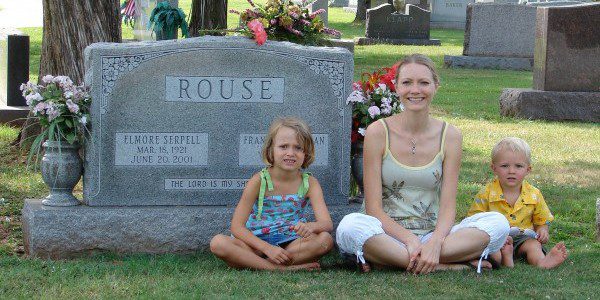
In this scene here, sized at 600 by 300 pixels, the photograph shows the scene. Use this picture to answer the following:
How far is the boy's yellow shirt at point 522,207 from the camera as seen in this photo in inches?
240

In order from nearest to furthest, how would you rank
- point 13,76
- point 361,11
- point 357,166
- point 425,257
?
point 425,257 < point 357,166 < point 13,76 < point 361,11

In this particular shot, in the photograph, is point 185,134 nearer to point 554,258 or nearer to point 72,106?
point 72,106

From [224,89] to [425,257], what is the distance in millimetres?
1766

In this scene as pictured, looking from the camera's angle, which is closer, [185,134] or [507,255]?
[507,255]

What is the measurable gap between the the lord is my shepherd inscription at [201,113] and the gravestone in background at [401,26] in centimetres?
1789

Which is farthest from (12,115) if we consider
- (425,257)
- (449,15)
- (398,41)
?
(449,15)

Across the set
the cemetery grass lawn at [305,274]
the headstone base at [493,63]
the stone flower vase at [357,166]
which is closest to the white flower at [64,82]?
the cemetery grass lawn at [305,274]

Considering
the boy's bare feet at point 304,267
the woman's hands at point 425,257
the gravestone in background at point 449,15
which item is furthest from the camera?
the gravestone in background at point 449,15

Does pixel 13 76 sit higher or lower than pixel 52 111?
higher

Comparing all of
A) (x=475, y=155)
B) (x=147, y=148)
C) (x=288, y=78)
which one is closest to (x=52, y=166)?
(x=147, y=148)

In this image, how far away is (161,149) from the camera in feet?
20.8

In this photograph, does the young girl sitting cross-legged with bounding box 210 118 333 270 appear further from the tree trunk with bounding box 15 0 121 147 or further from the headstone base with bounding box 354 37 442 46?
the headstone base with bounding box 354 37 442 46

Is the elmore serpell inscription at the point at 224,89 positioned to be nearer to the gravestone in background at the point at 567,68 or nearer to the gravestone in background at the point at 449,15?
the gravestone in background at the point at 567,68

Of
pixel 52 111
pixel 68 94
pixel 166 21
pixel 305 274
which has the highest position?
pixel 166 21
